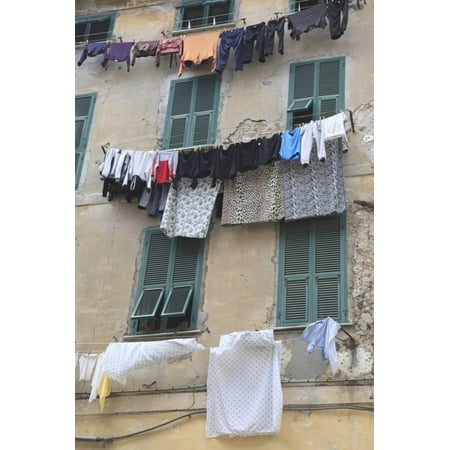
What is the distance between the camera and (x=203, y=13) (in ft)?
46.3

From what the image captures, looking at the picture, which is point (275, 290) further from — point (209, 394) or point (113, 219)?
point (113, 219)

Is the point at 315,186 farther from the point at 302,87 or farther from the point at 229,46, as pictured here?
the point at 229,46

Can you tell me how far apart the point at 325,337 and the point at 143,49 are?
6480mm

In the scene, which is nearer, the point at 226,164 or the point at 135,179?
the point at 226,164

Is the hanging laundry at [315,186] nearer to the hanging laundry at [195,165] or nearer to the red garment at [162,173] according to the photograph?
the hanging laundry at [195,165]

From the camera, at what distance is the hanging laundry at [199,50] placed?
42.5ft

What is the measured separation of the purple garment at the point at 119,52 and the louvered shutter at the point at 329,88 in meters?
3.42

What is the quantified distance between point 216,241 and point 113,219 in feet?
6.04

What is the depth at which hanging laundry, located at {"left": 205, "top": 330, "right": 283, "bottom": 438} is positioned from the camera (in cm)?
944

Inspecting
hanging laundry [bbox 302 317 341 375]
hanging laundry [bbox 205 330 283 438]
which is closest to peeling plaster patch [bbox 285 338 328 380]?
hanging laundry [bbox 302 317 341 375]

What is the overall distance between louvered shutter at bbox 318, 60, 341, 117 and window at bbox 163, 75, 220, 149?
174 centimetres

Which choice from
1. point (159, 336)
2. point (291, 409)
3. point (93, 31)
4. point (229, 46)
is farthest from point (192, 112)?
point (291, 409)

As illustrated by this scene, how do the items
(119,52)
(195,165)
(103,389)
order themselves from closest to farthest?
(103,389) → (195,165) → (119,52)

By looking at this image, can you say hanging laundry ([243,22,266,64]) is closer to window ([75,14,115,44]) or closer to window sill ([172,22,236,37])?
window sill ([172,22,236,37])
